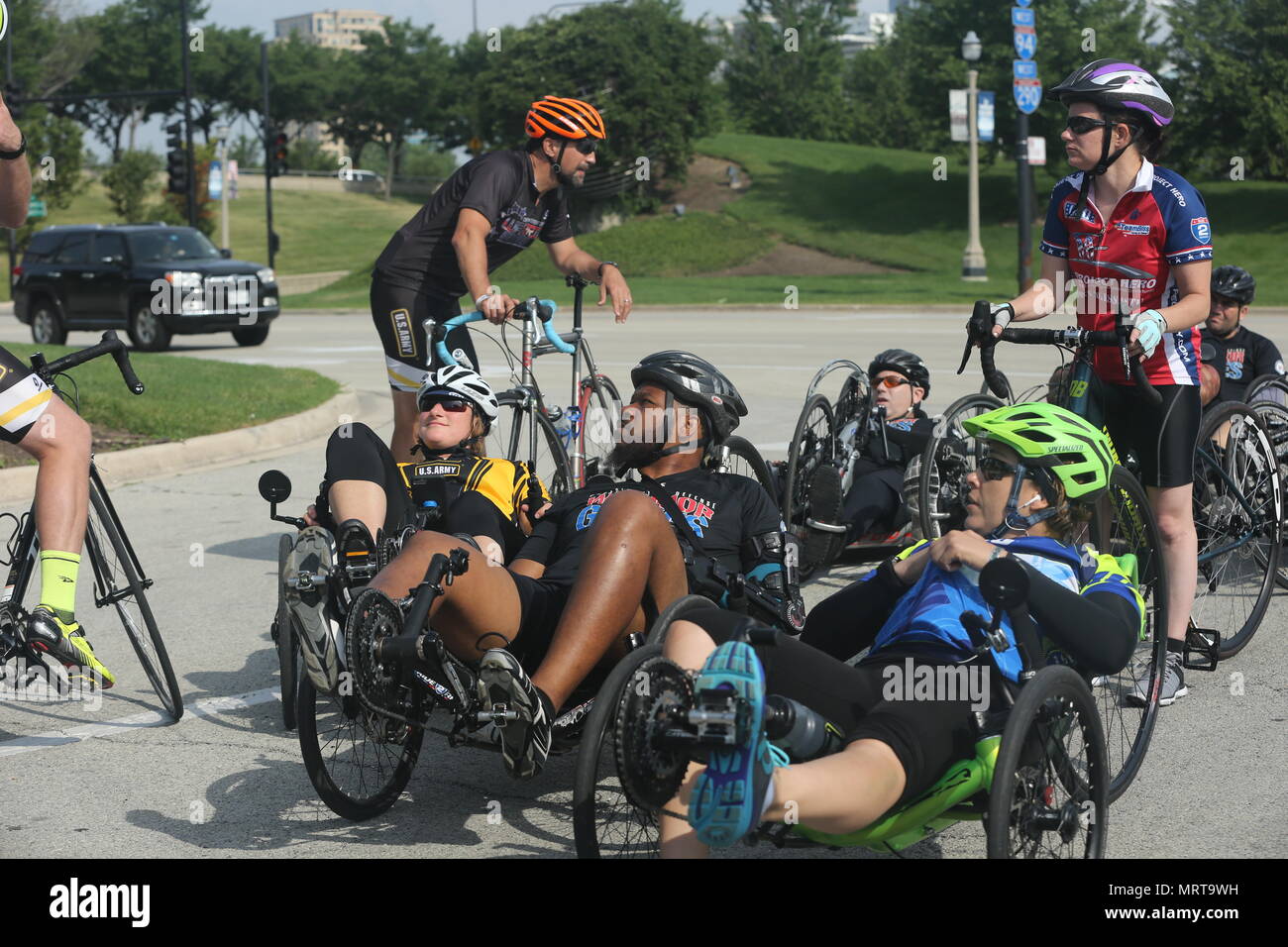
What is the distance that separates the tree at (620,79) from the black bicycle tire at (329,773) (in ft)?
137

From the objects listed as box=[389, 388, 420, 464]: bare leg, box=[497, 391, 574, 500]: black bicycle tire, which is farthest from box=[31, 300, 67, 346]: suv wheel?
box=[497, 391, 574, 500]: black bicycle tire

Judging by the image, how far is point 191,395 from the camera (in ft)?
42.9

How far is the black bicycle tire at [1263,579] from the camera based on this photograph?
20.1 ft

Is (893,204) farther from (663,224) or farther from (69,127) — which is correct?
(69,127)

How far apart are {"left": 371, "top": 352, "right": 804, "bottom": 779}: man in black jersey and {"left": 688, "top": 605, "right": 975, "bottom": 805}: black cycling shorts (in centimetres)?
35

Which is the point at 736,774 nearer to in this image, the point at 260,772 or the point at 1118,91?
the point at 260,772

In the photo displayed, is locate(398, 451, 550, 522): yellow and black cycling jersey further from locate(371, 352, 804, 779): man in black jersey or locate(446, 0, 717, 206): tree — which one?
locate(446, 0, 717, 206): tree

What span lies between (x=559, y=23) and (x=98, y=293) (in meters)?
26.6

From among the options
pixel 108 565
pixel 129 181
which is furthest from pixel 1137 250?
pixel 129 181

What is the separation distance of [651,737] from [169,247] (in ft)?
69.4

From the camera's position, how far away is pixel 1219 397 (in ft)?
25.2

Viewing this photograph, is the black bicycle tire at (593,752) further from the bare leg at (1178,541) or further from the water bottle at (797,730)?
the bare leg at (1178,541)

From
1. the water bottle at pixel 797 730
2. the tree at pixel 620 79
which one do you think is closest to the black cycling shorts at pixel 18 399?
the water bottle at pixel 797 730
